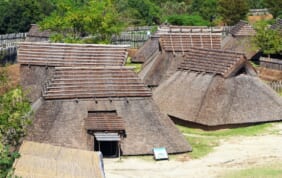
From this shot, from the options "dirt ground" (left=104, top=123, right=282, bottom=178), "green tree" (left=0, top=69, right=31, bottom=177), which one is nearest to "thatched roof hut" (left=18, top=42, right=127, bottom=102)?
"dirt ground" (left=104, top=123, right=282, bottom=178)

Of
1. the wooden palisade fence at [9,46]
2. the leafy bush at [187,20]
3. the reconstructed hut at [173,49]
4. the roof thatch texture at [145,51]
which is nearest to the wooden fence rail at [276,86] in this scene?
the reconstructed hut at [173,49]

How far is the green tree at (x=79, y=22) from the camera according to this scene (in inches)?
2367

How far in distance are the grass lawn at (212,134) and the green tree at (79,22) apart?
19.7 metres

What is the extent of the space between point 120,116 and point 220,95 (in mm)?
8948

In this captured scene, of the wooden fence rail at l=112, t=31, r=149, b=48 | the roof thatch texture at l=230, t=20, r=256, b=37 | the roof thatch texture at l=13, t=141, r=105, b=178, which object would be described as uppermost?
the roof thatch texture at l=13, t=141, r=105, b=178

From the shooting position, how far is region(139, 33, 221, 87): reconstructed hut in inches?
2119

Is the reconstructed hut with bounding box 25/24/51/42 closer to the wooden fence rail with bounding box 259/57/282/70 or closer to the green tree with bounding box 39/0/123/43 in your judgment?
the green tree with bounding box 39/0/123/43

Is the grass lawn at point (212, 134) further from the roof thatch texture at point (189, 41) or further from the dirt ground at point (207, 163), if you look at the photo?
the roof thatch texture at point (189, 41)

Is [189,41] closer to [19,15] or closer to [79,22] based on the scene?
[79,22]

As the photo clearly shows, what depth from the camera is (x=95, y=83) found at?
1519 inches

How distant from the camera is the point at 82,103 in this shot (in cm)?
3806

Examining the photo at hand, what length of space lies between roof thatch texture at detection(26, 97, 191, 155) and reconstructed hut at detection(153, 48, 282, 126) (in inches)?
226

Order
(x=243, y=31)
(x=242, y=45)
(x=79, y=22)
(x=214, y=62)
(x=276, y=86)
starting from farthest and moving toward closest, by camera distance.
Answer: (x=243, y=31)
(x=242, y=45)
(x=79, y=22)
(x=276, y=86)
(x=214, y=62)

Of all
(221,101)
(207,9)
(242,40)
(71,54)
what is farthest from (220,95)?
(207,9)
